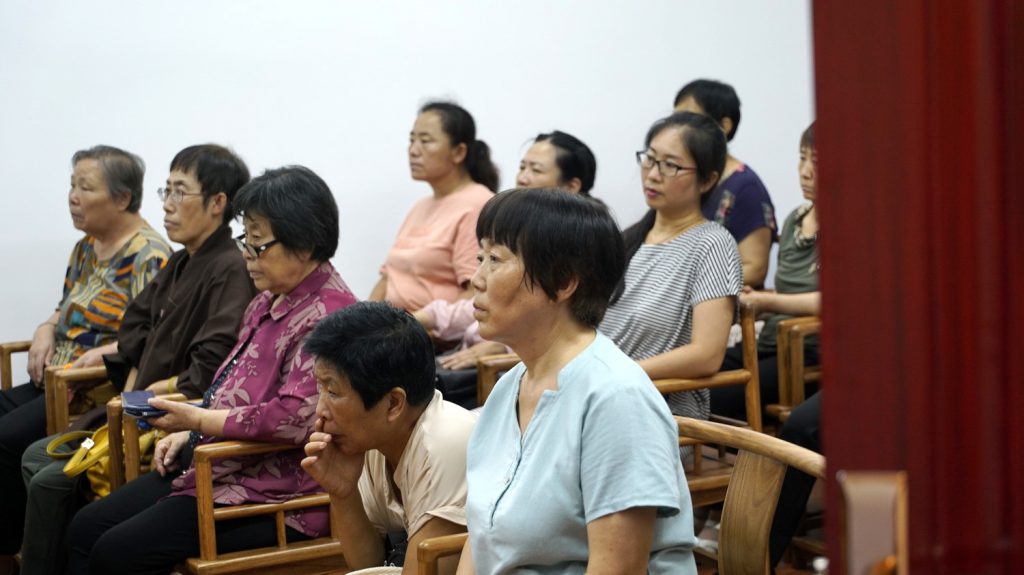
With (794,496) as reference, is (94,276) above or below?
above

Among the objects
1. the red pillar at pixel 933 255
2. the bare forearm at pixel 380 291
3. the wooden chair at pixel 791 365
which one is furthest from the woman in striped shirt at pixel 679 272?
the red pillar at pixel 933 255

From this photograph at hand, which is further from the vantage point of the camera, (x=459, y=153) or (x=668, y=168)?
(x=459, y=153)

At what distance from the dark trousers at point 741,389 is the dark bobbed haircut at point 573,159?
0.76 meters

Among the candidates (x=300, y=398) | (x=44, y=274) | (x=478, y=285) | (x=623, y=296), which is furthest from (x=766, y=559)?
(x=44, y=274)

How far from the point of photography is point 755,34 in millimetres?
4594

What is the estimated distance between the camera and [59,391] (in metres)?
2.94

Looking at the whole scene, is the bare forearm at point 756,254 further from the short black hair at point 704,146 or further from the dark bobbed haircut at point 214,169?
the dark bobbed haircut at point 214,169

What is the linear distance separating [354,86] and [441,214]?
0.83 metres

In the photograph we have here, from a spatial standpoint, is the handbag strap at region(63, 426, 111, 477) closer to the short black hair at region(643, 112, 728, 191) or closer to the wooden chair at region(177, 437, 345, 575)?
the wooden chair at region(177, 437, 345, 575)

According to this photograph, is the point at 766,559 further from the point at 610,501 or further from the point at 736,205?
the point at 736,205

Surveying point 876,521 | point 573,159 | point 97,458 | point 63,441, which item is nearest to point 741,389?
point 573,159

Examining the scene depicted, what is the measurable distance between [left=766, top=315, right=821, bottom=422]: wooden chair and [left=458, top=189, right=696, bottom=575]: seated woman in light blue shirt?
3.91ft

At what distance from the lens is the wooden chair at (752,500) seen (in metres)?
1.61

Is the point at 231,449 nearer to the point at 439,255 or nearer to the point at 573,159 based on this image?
the point at 439,255
